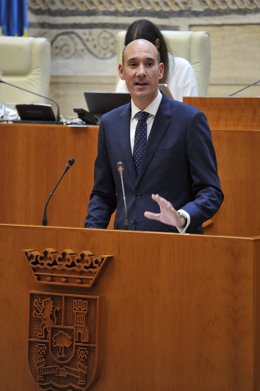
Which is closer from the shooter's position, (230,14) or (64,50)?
(230,14)

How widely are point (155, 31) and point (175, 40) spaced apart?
133cm

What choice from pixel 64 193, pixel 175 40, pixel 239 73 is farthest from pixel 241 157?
pixel 239 73

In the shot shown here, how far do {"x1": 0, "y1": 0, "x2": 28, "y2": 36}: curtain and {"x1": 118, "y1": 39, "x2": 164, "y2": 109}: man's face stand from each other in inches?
183

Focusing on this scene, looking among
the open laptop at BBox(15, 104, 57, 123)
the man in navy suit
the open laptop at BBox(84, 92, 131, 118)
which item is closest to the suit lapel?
the man in navy suit

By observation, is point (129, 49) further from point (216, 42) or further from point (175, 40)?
point (216, 42)

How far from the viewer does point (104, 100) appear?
502 centimetres

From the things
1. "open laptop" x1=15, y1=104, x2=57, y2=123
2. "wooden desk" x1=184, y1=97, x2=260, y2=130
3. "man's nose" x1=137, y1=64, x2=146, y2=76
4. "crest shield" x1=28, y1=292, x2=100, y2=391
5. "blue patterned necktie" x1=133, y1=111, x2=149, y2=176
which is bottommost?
"crest shield" x1=28, y1=292, x2=100, y2=391

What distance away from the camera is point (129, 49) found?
352 centimetres

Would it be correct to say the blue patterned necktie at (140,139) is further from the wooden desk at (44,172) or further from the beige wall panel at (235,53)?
the beige wall panel at (235,53)

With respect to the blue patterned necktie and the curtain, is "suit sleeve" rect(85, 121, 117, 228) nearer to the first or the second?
the blue patterned necktie

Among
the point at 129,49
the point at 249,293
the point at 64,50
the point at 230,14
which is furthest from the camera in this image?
the point at 64,50

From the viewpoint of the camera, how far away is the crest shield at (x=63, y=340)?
2.84 metres

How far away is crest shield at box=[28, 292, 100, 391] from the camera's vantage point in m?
2.84

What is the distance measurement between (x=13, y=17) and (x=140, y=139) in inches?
191
